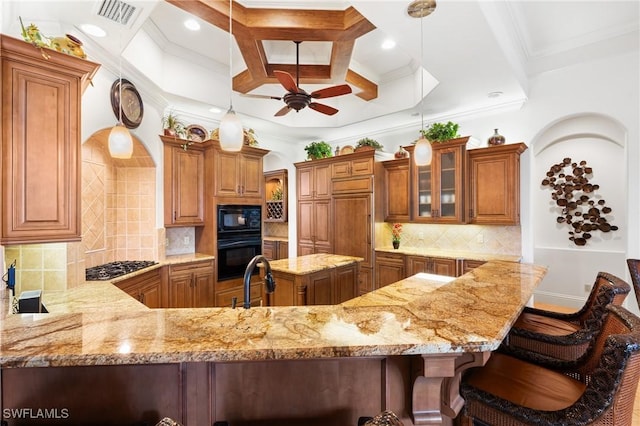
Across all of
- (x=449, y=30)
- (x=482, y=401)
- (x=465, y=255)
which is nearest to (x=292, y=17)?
(x=449, y=30)

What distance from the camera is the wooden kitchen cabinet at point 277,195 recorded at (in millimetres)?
6758

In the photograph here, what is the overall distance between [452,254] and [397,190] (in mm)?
1315

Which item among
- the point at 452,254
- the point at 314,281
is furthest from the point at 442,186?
the point at 314,281

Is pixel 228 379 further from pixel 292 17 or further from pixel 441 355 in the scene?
pixel 292 17

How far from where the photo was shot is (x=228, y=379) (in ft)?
3.42

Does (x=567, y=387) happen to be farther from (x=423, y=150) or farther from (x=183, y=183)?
(x=183, y=183)

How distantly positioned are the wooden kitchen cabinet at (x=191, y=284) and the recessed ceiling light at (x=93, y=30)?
2.50 metres

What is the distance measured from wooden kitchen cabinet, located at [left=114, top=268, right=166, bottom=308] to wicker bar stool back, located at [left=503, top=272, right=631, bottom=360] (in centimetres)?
332

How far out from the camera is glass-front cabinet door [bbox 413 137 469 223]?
4070 mm

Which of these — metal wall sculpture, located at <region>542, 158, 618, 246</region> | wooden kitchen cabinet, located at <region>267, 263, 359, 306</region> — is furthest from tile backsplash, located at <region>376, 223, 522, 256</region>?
wooden kitchen cabinet, located at <region>267, 263, 359, 306</region>

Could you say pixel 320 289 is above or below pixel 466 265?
Answer: below

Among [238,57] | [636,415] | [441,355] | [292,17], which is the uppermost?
[238,57]

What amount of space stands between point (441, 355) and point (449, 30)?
2582mm

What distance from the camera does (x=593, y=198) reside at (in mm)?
4355
